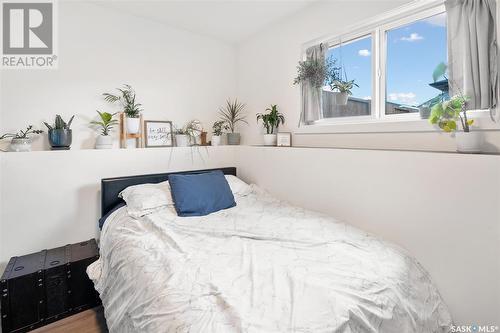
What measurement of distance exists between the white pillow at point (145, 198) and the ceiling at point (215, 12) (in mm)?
1725

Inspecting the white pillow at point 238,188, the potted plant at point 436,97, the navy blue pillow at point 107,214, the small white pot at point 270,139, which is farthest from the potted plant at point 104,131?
the potted plant at point 436,97

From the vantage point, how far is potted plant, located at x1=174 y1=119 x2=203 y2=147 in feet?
9.64

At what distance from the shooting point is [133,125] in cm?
261

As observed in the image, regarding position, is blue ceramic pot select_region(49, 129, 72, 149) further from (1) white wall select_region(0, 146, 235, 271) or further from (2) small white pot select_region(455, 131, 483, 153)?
(2) small white pot select_region(455, 131, 483, 153)

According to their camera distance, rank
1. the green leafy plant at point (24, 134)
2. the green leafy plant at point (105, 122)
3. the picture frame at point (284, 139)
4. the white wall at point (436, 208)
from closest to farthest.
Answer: the white wall at point (436, 208), the green leafy plant at point (24, 134), the green leafy plant at point (105, 122), the picture frame at point (284, 139)

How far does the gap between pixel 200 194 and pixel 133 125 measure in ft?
3.41

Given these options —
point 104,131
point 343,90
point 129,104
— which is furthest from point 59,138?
point 343,90

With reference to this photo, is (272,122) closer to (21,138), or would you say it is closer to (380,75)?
(380,75)

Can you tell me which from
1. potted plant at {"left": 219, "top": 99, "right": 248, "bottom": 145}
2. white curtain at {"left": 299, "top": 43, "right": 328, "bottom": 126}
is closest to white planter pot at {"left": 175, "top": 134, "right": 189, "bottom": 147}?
potted plant at {"left": 219, "top": 99, "right": 248, "bottom": 145}

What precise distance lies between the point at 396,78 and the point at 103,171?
105 inches

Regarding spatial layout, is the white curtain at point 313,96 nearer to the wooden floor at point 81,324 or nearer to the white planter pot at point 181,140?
the white planter pot at point 181,140

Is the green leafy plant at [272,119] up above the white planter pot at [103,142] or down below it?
above

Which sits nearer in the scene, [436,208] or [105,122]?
[436,208]

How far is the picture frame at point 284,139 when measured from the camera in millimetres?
2753
